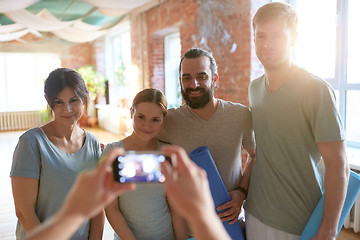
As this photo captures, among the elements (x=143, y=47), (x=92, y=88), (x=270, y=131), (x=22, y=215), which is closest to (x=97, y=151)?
(x=22, y=215)

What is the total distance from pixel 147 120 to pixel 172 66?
5073mm

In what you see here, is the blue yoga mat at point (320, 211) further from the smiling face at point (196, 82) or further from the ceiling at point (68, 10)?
the ceiling at point (68, 10)

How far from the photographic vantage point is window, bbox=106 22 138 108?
27.0 feet

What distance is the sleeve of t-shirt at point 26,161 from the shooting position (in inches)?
46.7

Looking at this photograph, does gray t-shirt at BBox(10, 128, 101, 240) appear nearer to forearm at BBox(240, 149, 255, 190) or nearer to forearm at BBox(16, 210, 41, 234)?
forearm at BBox(16, 210, 41, 234)

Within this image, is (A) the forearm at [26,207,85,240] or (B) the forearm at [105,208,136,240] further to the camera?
(B) the forearm at [105,208,136,240]

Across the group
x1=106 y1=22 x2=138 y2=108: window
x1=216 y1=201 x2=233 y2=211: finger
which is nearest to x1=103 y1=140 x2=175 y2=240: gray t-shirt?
x1=216 y1=201 x2=233 y2=211: finger

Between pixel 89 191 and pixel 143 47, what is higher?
pixel 143 47

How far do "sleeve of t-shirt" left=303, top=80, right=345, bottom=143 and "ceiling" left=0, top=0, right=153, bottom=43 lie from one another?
411 cm

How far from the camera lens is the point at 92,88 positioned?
9.13 meters

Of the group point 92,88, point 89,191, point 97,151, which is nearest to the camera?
point 89,191

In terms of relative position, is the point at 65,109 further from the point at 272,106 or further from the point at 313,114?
the point at 313,114

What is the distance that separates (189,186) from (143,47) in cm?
606

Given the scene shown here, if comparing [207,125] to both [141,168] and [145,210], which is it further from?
[141,168]
